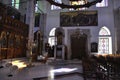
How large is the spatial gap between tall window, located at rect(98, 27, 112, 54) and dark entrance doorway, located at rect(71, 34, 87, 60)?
6.32 ft

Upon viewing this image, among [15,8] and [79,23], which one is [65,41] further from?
[15,8]

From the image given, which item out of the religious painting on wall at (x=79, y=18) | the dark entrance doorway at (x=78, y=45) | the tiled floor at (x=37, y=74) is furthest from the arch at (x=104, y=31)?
the tiled floor at (x=37, y=74)

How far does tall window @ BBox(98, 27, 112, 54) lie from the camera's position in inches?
732

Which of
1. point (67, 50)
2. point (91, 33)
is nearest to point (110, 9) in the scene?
point (91, 33)

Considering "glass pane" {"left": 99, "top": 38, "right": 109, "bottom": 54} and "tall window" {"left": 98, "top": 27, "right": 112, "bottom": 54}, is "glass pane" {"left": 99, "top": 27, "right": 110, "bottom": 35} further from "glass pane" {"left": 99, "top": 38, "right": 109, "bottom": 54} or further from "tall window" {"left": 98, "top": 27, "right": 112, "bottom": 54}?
"glass pane" {"left": 99, "top": 38, "right": 109, "bottom": 54}

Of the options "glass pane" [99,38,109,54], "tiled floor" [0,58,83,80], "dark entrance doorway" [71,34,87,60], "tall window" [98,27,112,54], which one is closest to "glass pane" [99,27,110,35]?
"tall window" [98,27,112,54]

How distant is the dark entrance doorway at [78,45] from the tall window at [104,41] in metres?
1.93

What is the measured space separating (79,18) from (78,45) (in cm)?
345

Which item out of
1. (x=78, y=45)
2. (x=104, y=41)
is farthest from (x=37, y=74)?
(x=104, y=41)

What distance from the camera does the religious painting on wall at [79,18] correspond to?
1881 centimetres

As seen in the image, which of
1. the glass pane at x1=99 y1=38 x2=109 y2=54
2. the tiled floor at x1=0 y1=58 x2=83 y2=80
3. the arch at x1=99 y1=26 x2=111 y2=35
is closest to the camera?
the tiled floor at x1=0 y1=58 x2=83 y2=80

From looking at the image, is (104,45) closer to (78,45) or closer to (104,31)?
(104,31)

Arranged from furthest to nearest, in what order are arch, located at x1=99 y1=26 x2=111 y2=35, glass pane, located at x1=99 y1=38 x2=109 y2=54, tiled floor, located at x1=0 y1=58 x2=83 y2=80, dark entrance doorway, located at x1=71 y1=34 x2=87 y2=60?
dark entrance doorway, located at x1=71 y1=34 x2=87 y2=60
glass pane, located at x1=99 y1=38 x2=109 y2=54
arch, located at x1=99 y1=26 x2=111 y2=35
tiled floor, located at x1=0 y1=58 x2=83 y2=80

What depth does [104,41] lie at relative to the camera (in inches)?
739
